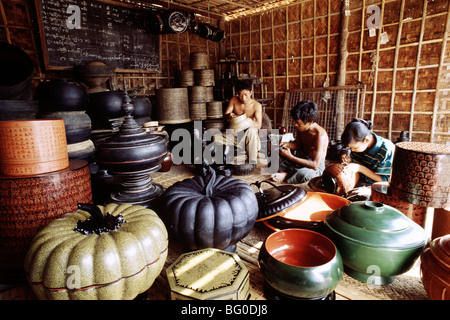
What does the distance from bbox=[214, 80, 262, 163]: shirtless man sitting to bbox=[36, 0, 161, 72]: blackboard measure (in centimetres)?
247

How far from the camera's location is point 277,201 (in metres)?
1.84

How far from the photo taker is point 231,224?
63.7 inches

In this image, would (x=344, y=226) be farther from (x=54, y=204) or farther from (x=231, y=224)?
(x=54, y=204)

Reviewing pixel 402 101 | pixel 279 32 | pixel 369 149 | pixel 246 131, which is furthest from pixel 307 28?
pixel 369 149

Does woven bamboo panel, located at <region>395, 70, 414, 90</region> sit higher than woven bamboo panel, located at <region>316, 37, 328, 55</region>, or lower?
lower

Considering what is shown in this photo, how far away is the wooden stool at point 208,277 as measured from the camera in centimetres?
110

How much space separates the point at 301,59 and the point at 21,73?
18.6ft

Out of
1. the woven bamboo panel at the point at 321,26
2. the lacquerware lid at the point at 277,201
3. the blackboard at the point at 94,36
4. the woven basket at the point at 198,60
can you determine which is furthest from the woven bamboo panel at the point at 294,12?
the lacquerware lid at the point at 277,201

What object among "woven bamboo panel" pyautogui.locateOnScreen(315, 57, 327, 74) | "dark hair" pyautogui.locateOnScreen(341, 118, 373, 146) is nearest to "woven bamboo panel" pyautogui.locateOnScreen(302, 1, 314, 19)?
"woven bamboo panel" pyautogui.locateOnScreen(315, 57, 327, 74)

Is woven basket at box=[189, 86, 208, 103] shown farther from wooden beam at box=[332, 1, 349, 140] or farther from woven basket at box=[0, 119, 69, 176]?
woven basket at box=[0, 119, 69, 176]

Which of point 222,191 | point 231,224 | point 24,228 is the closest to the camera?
point 24,228

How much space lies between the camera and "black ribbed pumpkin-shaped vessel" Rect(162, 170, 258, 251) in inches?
62.3

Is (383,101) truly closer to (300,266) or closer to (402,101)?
(402,101)

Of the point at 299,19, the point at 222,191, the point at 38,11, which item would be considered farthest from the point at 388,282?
the point at 299,19
